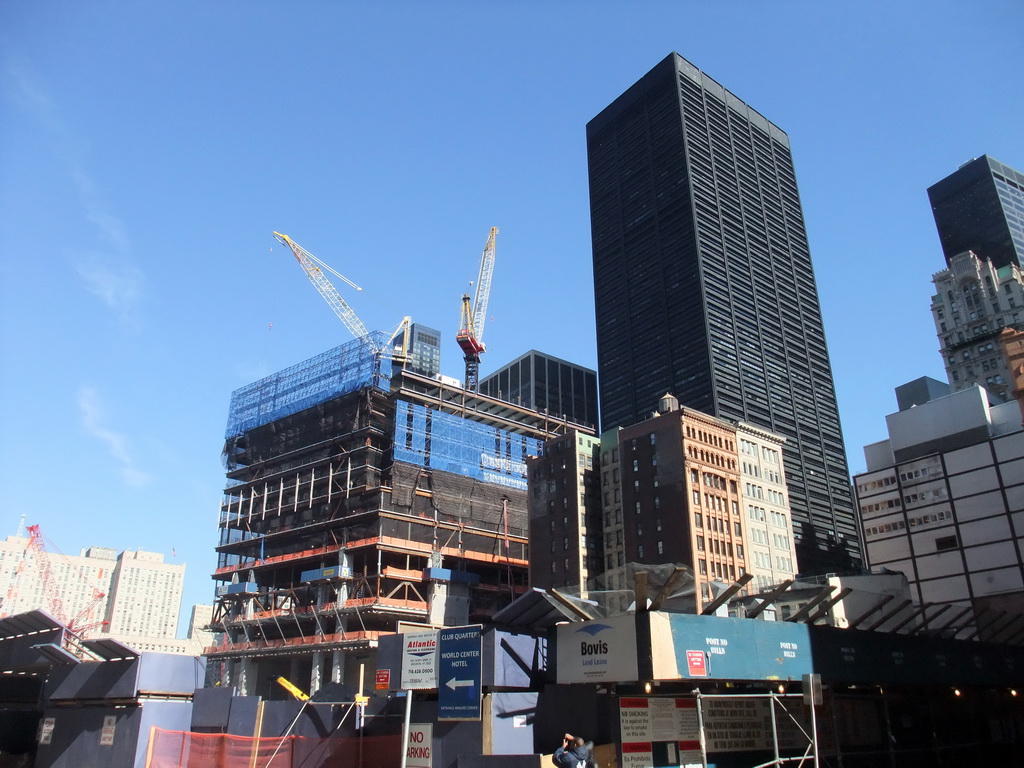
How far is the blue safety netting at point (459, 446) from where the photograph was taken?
119312mm

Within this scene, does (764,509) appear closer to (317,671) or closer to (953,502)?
(953,502)

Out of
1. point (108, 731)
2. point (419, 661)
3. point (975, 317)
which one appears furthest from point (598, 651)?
point (975, 317)

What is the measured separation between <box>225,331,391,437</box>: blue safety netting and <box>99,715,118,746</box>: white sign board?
87.9 m

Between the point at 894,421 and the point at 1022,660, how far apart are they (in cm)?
7190

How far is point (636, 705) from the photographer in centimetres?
2658

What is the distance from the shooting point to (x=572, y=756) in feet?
67.2

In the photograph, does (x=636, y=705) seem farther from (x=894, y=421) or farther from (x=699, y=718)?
(x=894, y=421)

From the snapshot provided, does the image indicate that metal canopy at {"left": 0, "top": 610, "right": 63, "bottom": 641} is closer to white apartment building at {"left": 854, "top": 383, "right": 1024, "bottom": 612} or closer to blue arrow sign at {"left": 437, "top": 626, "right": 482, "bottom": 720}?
blue arrow sign at {"left": 437, "top": 626, "right": 482, "bottom": 720}

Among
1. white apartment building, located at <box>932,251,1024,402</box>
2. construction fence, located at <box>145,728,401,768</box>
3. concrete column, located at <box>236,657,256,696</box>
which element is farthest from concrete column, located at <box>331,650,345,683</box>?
white apartment building, located at <box>932,251,1024,402</box>

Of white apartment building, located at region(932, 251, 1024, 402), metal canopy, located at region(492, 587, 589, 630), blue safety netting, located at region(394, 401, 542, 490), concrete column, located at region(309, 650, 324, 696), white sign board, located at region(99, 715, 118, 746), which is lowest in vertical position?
white sign board, located at region(99, 715, 118, 746)

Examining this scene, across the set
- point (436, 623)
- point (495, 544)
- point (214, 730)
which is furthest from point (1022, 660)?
point (495, 544)

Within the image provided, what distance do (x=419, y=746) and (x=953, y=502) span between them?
302ft

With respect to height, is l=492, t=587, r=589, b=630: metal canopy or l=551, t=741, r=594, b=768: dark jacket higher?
l=492, t=587, r=589, b=630: metal canopy

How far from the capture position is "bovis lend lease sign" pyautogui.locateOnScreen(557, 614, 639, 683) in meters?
26.7
